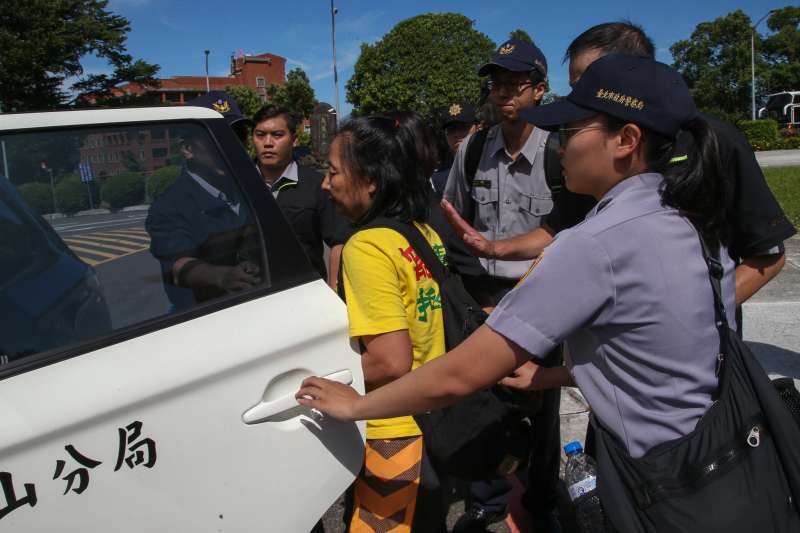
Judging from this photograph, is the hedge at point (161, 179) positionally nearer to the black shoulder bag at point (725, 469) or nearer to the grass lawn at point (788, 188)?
the black shoulder bag at point (725, 469)

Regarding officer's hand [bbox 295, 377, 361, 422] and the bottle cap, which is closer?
officer's hand [bbox 295, 377, 361, 422]

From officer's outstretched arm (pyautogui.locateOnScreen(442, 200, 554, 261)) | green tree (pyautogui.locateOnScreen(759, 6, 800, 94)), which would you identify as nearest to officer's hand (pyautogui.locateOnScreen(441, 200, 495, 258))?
officer's outstretched arm (pyautogui.locateOnScreen(442, 200, 554, 261))

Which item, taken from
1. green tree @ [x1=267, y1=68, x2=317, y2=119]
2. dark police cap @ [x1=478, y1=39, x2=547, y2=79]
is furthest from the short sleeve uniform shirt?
green tree @ [x1=267, y1=68, x2=317, y2=119]

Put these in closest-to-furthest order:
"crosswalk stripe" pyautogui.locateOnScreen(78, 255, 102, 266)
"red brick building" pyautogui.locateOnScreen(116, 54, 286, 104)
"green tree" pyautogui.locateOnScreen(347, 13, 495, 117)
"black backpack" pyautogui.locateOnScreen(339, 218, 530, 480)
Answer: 1. "crosswalk stripe" pyautogui.locateOnScreen(78, 255, 102, 266)
2. "black backpack" pyautogui.locateOnScreen(339, 218, 530, 480)
3. "green tree" pyautogui.locateOnScreen(347, 13, 495, 117)
4. "red brick building" pyautogui.locateOnScreen(116, 54, 286, 104)

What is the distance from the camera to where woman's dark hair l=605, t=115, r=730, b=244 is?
126 centimetres

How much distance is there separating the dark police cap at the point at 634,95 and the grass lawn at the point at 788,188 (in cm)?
958

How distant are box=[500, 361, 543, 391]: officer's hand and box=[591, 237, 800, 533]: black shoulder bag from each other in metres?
0.43

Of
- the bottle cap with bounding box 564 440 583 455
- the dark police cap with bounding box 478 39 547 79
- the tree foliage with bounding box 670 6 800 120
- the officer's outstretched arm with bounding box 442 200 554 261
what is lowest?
the bottle cap with bounding box 564 440 583 455

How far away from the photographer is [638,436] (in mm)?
1268

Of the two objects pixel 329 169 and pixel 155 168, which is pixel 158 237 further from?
pixel 329 169

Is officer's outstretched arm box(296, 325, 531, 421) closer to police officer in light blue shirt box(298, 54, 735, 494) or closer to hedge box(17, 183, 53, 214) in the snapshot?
police officer in light blue shirt box(298, 54, 735, 494)

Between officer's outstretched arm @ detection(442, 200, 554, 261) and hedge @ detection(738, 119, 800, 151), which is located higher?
hedge @ detection(738, 119, 800, 151)

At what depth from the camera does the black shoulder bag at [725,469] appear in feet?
3.86

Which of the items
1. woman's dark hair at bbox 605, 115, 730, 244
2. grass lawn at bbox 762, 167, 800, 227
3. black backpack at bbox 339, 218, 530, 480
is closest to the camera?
woman's dark hair at bbox 605, 115, 730, 244
